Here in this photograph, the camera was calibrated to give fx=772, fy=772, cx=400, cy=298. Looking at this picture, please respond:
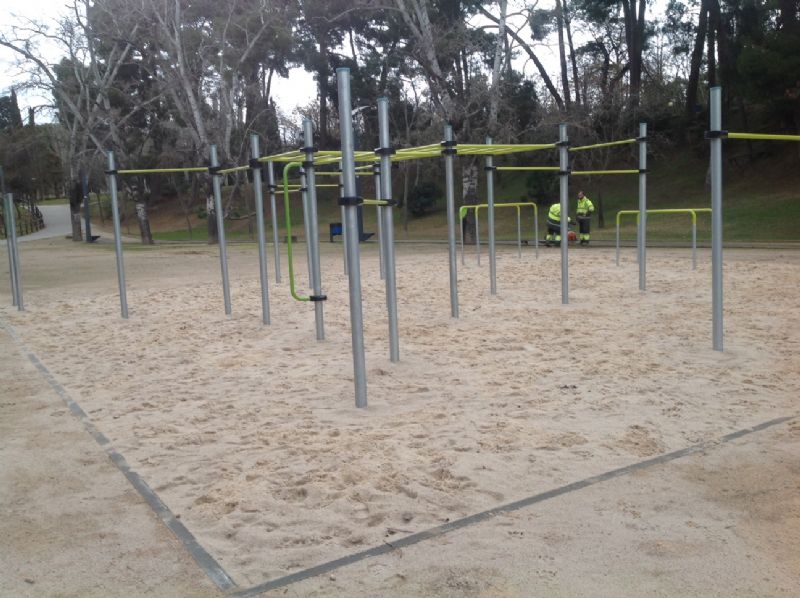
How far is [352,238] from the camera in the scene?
4691mm

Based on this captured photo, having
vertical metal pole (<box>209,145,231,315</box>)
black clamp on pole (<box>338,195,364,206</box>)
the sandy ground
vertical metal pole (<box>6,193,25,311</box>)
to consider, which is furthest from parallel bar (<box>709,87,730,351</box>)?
vertical metal pole (<box>6,193,25,311</box>)

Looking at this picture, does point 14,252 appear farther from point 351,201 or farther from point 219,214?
point 351,201

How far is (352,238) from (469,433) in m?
1.40

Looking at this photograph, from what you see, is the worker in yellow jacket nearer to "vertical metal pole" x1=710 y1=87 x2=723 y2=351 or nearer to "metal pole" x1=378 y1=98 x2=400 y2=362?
"vertical metal pole" x1=710 y1=87 x2=723 y2=351

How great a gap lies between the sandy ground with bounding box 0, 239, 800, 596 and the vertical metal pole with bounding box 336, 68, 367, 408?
23 centimetres

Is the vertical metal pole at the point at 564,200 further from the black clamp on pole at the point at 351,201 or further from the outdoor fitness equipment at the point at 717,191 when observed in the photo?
the black clamp on pole at the point at 351,201

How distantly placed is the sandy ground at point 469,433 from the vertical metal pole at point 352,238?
0.76 ft

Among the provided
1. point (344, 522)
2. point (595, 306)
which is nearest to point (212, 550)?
point (344, 522)

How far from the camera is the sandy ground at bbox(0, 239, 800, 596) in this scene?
265cm

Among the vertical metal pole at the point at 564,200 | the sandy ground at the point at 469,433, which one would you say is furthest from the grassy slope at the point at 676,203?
the sandy ground at the point at 469,433

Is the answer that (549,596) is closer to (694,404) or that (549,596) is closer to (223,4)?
(694,404)

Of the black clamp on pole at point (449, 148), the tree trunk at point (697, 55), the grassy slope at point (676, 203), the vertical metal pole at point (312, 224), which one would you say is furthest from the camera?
the tree trunk at point (697, 55)

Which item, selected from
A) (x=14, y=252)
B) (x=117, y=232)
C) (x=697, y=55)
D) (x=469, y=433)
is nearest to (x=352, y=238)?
(x=469, y=433)

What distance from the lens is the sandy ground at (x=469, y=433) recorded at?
8.71 feet
